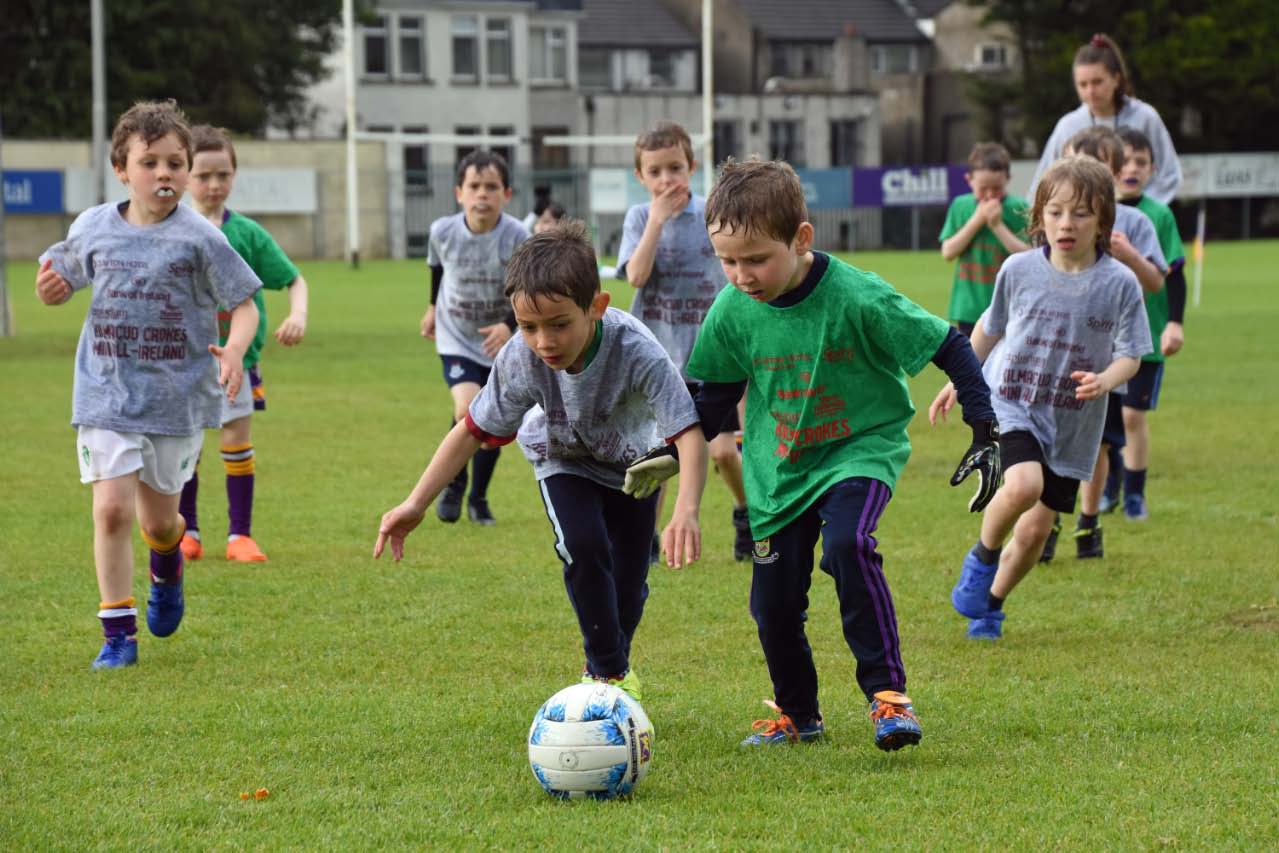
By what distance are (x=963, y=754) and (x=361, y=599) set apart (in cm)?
333

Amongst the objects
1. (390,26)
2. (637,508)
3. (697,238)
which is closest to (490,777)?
(637,508)

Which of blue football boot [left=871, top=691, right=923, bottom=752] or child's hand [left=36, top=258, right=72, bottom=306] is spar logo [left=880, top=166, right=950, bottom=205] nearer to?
child's hand [left=36, top=258, right=72, bottom=306]

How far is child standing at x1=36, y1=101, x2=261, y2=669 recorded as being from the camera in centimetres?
630

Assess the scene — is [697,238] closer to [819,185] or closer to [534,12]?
[819,185]

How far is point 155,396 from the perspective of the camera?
20.9 feet

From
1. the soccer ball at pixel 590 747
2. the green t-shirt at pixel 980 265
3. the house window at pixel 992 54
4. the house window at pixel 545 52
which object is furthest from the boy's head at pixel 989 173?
the house window at pixel 992 54

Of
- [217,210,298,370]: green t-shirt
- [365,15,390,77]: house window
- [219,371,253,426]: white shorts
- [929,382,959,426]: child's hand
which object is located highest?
[365,15,390,77]: house window

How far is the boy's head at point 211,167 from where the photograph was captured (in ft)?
27.0

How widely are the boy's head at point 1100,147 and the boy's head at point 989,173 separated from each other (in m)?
1.61

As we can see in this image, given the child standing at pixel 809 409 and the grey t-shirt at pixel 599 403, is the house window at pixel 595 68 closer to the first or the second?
the grey t-shirt at pixel 599 403

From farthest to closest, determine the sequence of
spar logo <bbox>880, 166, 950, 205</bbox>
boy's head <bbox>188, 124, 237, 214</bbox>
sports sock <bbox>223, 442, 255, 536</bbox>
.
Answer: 1. spar logo <bbox>880, 166, 950, 205</bbox>
2. sports sock <bbox>223, 442, 255, 536</bbox>
3. boy's head <bbox>188, 124, 237, 214</bbox>

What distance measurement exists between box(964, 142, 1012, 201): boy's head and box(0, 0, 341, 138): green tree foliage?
40.0 metres

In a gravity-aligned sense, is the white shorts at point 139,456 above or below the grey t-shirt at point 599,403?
below

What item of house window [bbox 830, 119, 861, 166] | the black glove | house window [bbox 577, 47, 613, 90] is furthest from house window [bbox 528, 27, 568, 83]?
the black glove
